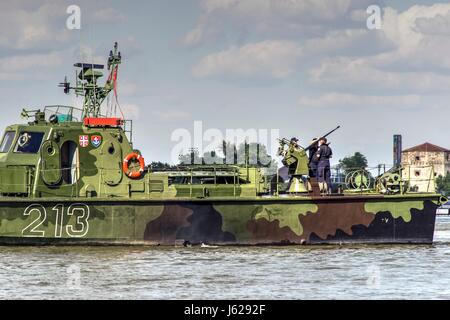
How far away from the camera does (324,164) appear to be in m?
25.1

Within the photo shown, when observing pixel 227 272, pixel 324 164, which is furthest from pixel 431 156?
pixel 227 272

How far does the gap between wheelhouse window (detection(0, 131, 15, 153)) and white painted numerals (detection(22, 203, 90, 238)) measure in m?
2.03

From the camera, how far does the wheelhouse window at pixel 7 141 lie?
977 inches

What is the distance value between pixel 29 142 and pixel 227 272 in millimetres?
7298

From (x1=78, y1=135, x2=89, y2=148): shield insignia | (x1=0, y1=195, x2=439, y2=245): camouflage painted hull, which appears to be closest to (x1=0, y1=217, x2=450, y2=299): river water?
(x1=0, y1=195, x2=439, y2=245): camouflage painted hull

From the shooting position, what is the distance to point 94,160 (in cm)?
2475

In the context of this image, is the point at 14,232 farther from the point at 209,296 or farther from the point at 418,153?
the point at 418,153

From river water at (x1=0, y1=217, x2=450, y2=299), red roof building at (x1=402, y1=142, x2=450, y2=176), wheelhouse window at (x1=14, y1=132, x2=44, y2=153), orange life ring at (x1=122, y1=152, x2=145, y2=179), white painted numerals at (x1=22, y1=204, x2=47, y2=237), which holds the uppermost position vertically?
red roof building at (x1=402, y1=142, x2=450, y2=176)

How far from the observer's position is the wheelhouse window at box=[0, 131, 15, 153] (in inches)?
977

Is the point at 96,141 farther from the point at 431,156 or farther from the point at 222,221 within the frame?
the point at 431,156

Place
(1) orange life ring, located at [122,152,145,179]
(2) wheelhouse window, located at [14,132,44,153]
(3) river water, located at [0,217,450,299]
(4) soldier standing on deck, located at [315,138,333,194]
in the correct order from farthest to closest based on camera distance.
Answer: (4) soldier standing on deck, located at [315,138,333,194], (1) orange life ring, located at [122,152,145,179], (2) wheelhouse window, located at [14,132,44,153], (3) river water, located at [0,217,450,299]

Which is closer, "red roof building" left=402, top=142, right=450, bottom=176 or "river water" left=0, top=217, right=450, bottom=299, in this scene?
"river water" left=0, top=217, right=450, bottom=299

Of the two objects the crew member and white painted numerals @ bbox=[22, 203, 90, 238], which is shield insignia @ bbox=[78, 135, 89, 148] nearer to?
white painted numerals @ bbox=[22, 203, 90, 238]
